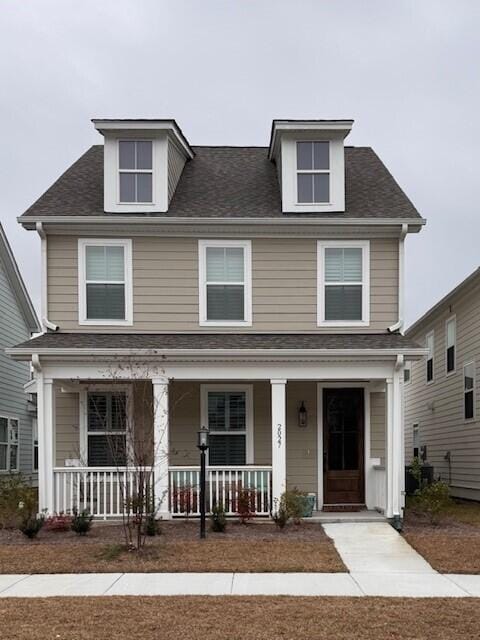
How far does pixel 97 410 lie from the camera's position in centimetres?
1467

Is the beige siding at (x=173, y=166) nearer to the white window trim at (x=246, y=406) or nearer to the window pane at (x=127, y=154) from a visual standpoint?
the window pane at (x=127, y=154)

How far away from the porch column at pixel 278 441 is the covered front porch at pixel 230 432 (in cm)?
2

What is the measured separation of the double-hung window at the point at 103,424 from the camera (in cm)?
1459

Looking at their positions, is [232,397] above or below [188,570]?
above

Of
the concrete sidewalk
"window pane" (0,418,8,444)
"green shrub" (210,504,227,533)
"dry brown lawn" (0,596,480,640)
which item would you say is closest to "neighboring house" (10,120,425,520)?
"green shrub" (210,504,227,533)

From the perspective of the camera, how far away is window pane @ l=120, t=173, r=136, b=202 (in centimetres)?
1474

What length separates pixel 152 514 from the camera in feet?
39.7

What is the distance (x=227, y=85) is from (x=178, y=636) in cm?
1373

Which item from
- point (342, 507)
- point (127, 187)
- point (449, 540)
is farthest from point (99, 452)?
point (449, 540)

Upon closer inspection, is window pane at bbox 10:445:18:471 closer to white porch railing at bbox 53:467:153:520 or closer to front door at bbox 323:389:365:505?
white porch railing at bbox 53:467:153:520

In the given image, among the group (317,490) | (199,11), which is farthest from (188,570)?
(199,11)

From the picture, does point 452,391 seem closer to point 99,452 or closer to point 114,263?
point 99,452

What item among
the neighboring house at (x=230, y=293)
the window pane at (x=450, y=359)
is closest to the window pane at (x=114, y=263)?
the neighboring house at (x=230, y=293)

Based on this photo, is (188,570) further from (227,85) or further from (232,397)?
(227,85)
